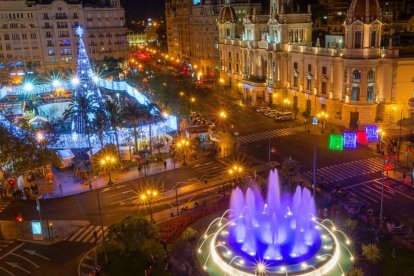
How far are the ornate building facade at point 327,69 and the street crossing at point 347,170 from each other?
1641 centimetres

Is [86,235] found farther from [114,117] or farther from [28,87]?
[28,87]

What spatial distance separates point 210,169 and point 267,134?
20117mm

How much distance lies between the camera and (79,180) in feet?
206

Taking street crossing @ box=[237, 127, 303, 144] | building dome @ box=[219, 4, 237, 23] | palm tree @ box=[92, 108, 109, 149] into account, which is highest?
building dome @ box=[219, 4, 237, 23]

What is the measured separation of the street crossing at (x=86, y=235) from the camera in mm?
46406

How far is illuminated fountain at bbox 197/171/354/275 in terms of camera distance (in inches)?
1485

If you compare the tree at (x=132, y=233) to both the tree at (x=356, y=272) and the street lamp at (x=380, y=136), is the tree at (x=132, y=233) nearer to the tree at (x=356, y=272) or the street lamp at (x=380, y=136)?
the tree at (x=356, y=272)

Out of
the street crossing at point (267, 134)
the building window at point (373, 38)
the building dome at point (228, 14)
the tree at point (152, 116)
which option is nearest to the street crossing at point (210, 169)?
the tree at point (152, 116)

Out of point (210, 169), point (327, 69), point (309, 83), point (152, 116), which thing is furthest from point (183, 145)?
point (309, 83)

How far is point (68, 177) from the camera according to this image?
2534 inches

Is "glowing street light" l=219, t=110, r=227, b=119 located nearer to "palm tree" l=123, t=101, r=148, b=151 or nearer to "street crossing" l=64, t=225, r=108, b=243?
"palm tree" l=123, t=101, r=148, b=151

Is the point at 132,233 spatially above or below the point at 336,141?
below

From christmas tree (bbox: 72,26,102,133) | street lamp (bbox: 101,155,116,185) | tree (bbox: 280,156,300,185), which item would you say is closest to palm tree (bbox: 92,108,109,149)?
christmas tree (bbox: 72,26,102,133)

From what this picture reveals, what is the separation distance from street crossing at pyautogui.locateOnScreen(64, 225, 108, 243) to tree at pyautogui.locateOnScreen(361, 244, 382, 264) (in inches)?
1032
